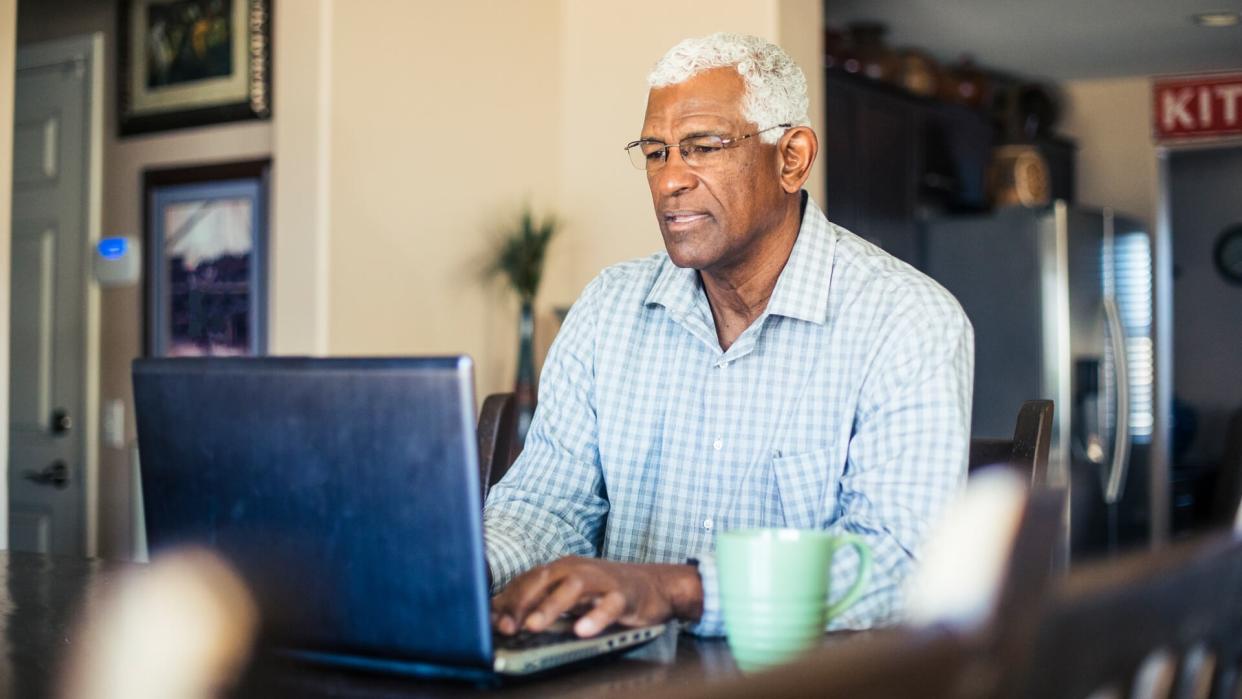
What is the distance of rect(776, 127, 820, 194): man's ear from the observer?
159 centimetres

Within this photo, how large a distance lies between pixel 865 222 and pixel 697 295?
3317 millimetres

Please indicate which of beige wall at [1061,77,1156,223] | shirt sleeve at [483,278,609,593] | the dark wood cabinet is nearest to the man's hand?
shirt sleeve at [483,278,609,593]

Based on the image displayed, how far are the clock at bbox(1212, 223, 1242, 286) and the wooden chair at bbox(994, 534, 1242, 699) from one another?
7023 millimetres

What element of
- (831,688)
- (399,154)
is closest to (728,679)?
(831,688)

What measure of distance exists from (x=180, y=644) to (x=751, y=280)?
81 cm

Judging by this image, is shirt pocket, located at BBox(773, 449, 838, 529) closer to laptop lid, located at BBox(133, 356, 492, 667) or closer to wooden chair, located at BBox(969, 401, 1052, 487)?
wooden chair, located at BBox(969, 401, 1052, 487)

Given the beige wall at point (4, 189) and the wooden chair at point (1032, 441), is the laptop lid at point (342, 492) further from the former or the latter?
the beige wall at point (4, 189)

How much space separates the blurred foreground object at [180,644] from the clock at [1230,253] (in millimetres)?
6782

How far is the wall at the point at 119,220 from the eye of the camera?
3.85 meters

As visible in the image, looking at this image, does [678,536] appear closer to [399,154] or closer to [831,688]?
[831,688]

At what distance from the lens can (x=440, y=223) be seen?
387 cm

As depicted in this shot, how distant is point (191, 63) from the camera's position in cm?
379

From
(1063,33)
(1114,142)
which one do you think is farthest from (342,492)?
(1114,142)

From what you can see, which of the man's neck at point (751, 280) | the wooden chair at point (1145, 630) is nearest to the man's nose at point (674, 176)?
the man's neck at point (751, 280)
